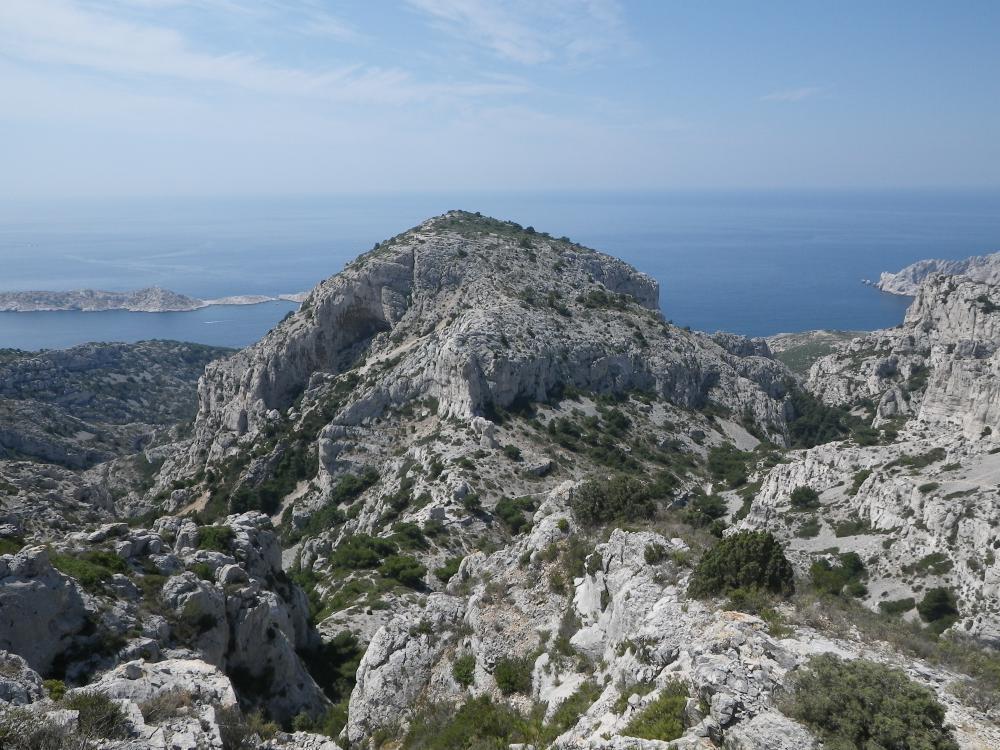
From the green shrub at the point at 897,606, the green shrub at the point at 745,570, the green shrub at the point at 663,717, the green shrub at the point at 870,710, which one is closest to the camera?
the green shrub at the point at 870,710

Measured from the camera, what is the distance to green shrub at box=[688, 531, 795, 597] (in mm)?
12367

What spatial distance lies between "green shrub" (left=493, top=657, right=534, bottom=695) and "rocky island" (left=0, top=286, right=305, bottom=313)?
183291 millimetres

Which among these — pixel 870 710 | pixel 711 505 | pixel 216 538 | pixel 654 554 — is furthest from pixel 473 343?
pixel 870 710

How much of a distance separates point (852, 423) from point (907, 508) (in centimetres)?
3767

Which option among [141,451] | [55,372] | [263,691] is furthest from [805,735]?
[55,372]

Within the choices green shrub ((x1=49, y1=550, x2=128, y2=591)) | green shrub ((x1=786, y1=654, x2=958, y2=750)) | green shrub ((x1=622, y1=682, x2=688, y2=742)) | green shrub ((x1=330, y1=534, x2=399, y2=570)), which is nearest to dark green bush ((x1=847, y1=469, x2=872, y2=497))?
green shrub ((x1=330, y1=534, x2=399, y2=570))

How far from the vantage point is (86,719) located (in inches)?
389

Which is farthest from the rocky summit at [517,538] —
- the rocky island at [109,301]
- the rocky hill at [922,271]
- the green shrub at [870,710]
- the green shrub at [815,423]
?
the rocky hill at [922,271]

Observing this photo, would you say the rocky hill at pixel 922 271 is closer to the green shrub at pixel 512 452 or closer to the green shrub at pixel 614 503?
the green shrub at pixel 512 452

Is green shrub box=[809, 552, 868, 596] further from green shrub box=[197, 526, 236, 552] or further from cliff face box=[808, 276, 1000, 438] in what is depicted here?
cliff face box=[808, 276, 1000, 438]

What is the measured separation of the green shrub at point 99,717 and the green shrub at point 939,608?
24210 mm

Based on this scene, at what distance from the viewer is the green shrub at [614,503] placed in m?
18.3

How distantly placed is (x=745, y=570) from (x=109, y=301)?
696 feet

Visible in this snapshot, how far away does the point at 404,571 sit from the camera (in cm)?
2820
